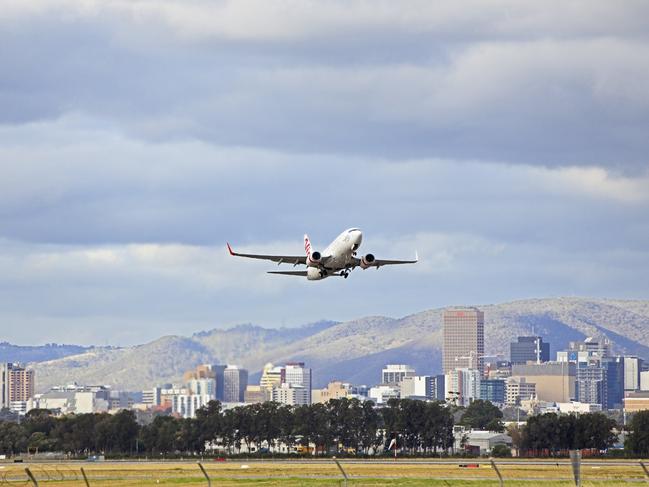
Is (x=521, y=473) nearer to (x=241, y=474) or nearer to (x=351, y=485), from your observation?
(x=241, y=474)

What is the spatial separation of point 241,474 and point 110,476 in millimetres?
11932

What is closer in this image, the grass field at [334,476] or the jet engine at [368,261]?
the grass field at [334,476]

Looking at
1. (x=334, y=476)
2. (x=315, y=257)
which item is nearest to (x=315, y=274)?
(x=315, y=257)

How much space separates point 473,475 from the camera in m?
133

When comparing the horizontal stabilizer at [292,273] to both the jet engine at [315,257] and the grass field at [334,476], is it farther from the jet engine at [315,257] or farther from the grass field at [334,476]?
the grass field at [334,476]

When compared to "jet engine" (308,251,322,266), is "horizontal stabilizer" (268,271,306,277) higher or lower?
lower

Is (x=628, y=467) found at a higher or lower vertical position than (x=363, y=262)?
lower

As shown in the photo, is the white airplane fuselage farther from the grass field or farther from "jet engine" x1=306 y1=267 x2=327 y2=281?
the grass field

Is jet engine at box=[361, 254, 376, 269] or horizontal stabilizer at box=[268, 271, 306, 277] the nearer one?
jet engine at box=[361, 254, 376, 269]

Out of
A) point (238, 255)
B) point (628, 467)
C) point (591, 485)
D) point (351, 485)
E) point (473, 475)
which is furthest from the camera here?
point (628, 467)

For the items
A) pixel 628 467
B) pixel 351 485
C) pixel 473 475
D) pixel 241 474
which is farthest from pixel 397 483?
pixel 628 467

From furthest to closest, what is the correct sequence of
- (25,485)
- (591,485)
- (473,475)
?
(473,475) → (25,485) → (591,485)

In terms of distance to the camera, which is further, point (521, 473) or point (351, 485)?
point (521, 473)

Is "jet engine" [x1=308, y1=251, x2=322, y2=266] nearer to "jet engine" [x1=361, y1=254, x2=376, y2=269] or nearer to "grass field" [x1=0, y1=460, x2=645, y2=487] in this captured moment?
"jet engine" [x1=361, y1=254, x2=376, y2=269]
